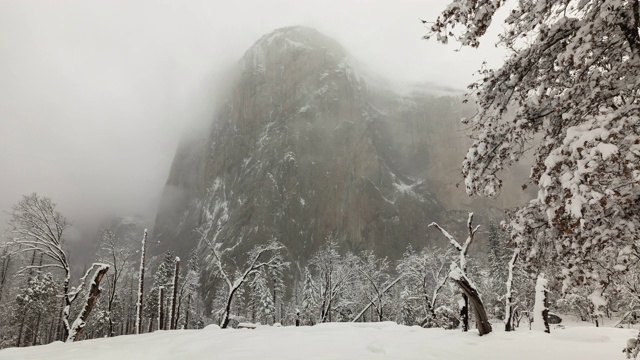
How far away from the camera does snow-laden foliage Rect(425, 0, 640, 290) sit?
12.9ft

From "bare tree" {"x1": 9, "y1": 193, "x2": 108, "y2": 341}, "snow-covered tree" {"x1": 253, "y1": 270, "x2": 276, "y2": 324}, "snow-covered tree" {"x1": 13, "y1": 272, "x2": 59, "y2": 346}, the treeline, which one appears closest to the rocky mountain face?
the treeline

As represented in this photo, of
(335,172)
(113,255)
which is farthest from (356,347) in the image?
(335,172)

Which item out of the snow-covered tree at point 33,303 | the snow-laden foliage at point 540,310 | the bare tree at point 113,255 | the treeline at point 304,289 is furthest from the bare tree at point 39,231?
the snow-covered tree at point 33,303

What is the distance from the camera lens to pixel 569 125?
5246mm

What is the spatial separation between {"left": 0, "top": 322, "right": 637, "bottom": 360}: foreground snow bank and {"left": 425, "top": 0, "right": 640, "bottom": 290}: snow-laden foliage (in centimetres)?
346

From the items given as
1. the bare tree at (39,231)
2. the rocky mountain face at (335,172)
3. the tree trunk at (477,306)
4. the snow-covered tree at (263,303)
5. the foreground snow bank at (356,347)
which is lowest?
the snow-covered tree at (263,303)

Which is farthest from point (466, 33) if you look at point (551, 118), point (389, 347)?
point (389, 347)

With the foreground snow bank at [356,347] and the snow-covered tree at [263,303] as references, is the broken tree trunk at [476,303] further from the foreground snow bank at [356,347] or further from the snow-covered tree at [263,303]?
the snow-covered tree at [263,303]

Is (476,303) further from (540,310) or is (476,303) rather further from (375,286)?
(375,286)

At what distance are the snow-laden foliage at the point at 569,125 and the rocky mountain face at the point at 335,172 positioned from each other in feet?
473

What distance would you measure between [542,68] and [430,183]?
172 meters

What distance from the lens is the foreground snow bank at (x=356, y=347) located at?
7.72m

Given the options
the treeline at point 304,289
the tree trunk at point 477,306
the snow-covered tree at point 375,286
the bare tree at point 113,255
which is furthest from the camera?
the snow-covered tree at point 375,286

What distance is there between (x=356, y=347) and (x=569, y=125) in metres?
6.60
